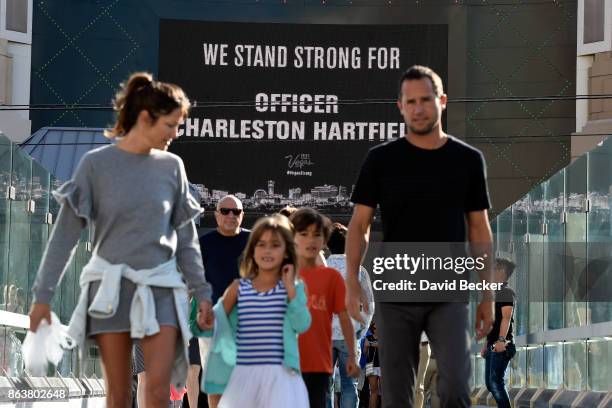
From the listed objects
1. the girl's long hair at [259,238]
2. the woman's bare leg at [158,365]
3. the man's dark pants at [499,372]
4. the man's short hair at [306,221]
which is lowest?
the man's dark pants at [499,372]

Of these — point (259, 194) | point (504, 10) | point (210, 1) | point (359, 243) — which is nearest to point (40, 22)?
point (210, 1)

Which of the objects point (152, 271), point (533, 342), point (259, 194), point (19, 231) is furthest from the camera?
point (259, 194)

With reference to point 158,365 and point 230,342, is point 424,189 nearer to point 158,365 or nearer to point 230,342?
point 230,342

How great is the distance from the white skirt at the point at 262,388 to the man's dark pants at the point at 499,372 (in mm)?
6935

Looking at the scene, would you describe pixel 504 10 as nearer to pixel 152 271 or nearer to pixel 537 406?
pixel 537 406

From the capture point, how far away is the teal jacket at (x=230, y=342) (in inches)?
286

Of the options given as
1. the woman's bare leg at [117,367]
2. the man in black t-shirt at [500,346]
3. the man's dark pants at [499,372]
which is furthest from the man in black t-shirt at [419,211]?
the man's dark pants at [499,372]

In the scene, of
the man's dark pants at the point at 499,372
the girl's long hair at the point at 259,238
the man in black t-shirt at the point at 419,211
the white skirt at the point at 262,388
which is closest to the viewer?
the man in black t-shirt at the point at 419,211

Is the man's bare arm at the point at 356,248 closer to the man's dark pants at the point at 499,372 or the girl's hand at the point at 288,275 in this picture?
the girl's hand at the point at 288,275

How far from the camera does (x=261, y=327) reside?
733 centimetres

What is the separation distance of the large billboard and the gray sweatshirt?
2210 centimetres

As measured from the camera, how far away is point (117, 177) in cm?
646

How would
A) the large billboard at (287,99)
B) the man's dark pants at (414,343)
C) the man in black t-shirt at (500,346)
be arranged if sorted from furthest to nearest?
the large billboard at (287,99) → the man in black t-shirt at (500,346) → the man's dark pants at (414,343)

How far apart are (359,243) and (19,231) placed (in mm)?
7814
